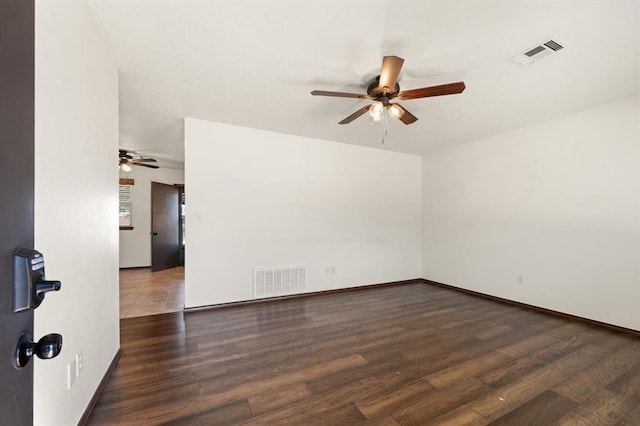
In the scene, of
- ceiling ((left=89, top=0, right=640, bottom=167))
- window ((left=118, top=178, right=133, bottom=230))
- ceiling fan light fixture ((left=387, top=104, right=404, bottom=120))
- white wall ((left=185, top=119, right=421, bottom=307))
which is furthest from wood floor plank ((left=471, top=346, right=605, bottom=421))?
window ((left=118, top=178, right=133, bottom=230))

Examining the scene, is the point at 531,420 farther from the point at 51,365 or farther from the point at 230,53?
the point at 230,53

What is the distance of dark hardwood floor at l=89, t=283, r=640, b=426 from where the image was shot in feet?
5.51

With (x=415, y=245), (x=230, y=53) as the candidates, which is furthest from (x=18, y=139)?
(x=415, y=245)

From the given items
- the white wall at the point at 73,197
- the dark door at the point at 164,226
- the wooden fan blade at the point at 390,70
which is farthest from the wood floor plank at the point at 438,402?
the dark door at the point at 164,226

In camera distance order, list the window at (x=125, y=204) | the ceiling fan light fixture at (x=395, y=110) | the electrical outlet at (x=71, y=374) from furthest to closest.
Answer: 1. the window at (x=125, y=204)
2. the ceiling fan light fixture at (x=395, y=110)
3. the electrical outlet at (x=71, y=374)

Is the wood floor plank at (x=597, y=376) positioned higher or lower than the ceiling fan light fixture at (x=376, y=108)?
lower

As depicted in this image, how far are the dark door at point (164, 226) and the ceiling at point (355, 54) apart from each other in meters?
3.27

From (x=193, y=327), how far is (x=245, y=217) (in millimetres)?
1554

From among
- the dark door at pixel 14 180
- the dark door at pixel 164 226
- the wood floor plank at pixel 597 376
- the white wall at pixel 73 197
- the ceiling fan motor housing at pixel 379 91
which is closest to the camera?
the dark door at pixel 14 180

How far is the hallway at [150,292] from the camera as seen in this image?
3561mm

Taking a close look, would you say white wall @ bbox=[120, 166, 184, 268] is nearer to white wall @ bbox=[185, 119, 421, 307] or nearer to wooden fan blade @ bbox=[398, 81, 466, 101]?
white wall @ bbox=[185, 119, 421, 307]

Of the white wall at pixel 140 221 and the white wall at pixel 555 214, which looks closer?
the white wall at pixel 555 214

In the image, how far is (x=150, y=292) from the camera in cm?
438

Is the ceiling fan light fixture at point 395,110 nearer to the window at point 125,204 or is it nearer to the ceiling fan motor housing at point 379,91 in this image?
the ceiling fan motor housing at point 379,91
